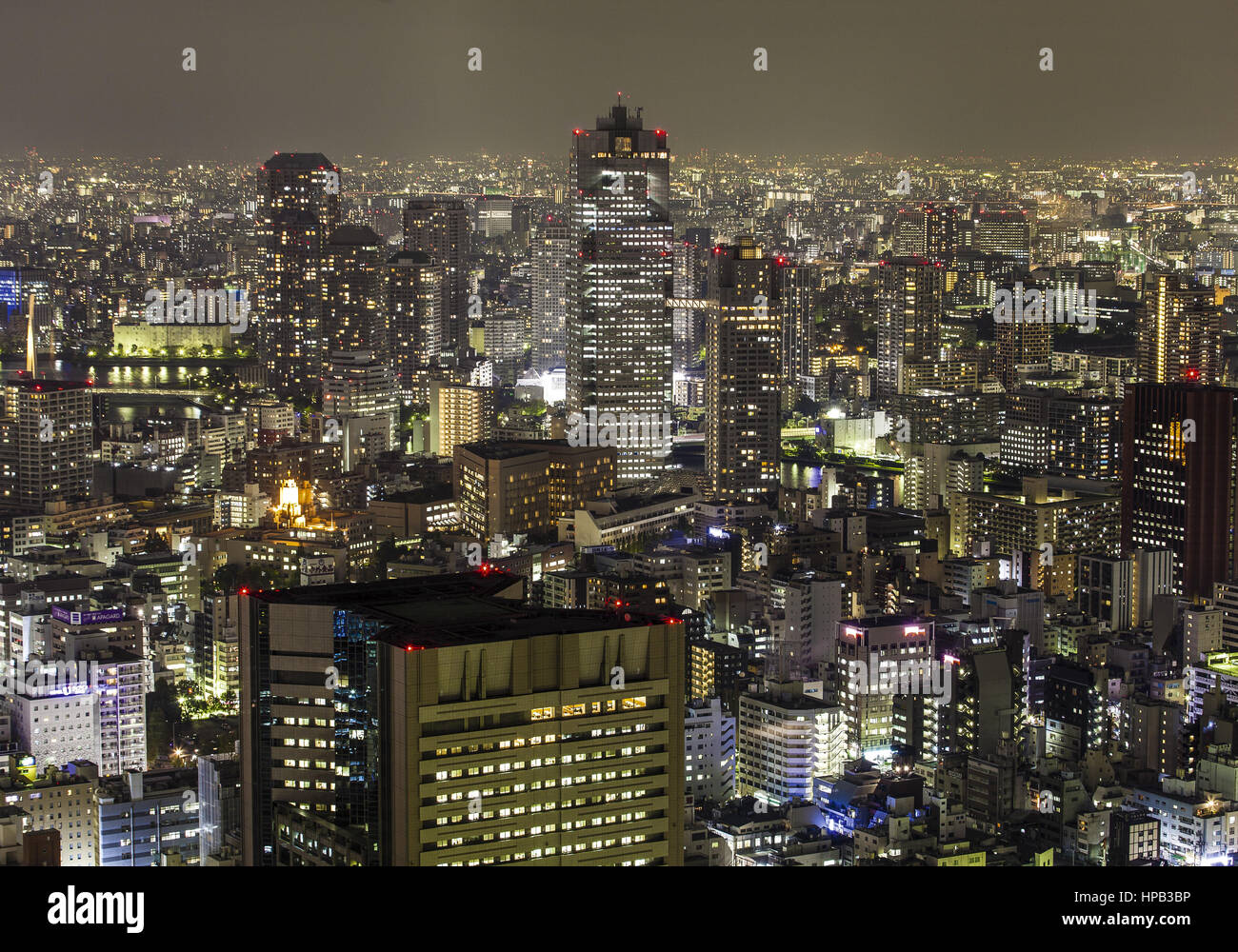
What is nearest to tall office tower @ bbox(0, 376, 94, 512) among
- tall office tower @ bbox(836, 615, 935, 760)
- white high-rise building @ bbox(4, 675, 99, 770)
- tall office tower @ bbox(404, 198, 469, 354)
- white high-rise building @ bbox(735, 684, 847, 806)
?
tall office tower @ bbox(404, 198, 469, 354)

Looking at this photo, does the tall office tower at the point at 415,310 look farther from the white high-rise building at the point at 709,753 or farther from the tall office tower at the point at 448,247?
the white high-rise building at the point at 709,753

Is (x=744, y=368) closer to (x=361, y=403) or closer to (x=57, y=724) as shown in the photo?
(x=361, y=403)

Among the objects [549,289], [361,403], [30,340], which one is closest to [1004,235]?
[549,289]

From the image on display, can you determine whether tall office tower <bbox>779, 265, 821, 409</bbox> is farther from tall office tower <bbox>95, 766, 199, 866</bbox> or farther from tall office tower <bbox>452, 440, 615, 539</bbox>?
tall office tower <bbox>95, 766, 199, 866</bbox>

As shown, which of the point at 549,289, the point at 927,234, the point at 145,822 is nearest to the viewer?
the point at 145,822
